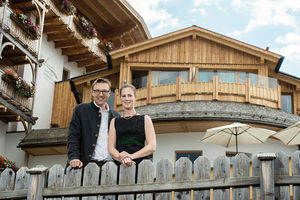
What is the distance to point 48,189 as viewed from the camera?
6.66 meters

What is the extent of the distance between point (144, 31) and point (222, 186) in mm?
25304

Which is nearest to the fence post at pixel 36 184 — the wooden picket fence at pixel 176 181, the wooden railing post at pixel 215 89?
the wooden picket fence at pixel 176 181

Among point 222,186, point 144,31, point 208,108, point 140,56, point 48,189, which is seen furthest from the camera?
point 144,31

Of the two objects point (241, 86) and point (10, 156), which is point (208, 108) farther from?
point (10, 156)

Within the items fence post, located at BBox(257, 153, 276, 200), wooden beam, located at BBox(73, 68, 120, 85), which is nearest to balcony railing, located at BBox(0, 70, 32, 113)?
wooden beam, located at BBox(73, 68, 120, 85)

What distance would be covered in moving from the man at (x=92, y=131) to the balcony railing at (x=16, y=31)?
14041 millimetres

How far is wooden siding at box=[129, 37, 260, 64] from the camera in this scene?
66.8ft

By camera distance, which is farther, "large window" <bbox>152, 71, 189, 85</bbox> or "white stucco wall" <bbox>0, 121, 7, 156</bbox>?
"white stucco wall" <bbox>0, 121, 7, 156</bbox>

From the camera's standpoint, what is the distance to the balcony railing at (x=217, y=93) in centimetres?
1894

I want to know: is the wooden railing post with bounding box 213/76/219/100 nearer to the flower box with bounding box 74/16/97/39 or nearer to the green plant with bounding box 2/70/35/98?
the green plant with bounding box 2/70/35/98

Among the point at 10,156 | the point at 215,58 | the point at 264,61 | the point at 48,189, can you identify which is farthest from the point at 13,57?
the point at 48,189

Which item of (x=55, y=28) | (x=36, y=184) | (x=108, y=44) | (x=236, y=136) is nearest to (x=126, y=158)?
(x=36, y=184)

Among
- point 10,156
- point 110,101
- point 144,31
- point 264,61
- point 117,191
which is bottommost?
point 117,191

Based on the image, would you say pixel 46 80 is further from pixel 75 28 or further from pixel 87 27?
pixel 87 27
